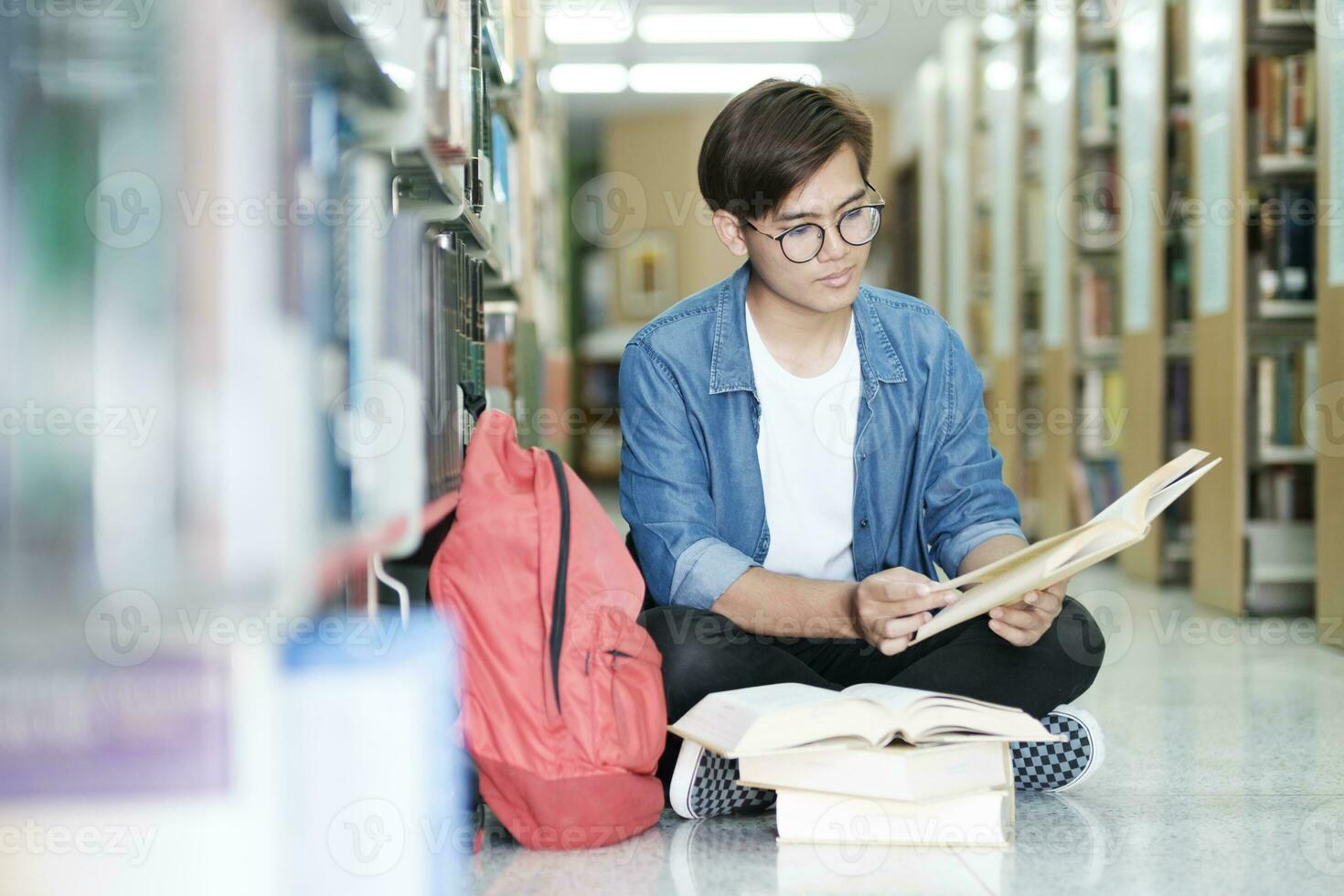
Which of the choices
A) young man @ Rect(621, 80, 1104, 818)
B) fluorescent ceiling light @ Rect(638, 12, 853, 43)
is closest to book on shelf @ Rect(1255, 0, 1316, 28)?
young man @ Rect(621, 80, 1104, 818)

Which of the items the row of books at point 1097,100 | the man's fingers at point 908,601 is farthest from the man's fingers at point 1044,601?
the row of books at point 1097,100

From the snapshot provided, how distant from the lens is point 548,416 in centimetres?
421

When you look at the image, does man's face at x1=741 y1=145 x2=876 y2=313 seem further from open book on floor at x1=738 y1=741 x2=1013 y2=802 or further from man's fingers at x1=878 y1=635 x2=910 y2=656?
open book on floor at x1=738 y1=741 x2=1013 y2=802

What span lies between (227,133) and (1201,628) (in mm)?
2769

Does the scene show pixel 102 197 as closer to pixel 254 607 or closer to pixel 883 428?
pixel 254 607

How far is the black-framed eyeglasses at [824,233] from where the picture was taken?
5.32 ft

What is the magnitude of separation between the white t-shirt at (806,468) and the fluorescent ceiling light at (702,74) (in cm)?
603

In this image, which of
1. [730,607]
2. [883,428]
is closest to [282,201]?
[730,607]

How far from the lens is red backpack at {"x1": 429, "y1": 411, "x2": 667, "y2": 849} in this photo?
1345 mm

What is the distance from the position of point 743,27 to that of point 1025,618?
589 centimetres

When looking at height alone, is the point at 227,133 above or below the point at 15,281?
above

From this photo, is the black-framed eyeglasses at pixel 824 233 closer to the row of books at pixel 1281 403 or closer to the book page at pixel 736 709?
the book page at pixel 736 709

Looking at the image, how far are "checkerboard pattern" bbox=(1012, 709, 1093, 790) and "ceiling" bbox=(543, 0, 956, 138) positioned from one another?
455cm

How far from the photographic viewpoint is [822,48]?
24.5 ft
